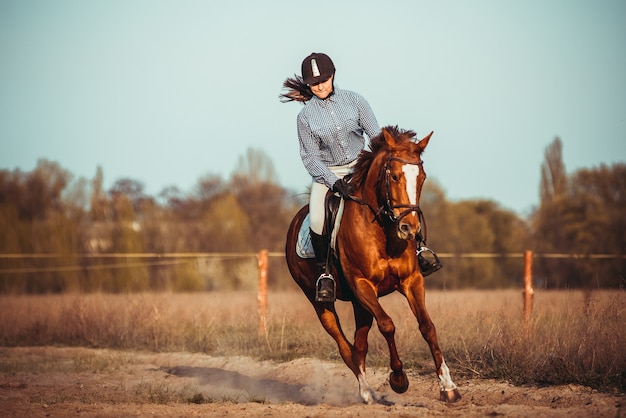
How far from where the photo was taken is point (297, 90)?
9.69 metres

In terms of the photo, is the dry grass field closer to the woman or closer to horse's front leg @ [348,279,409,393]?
horse's front leg @ [348,279,409,393]

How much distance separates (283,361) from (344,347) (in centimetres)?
309

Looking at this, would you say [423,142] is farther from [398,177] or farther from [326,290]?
[326,290]

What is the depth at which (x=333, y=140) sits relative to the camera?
888 cm

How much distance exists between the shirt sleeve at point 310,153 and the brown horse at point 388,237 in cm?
58

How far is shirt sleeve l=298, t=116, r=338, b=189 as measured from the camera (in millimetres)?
8789

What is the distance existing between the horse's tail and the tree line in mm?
15001

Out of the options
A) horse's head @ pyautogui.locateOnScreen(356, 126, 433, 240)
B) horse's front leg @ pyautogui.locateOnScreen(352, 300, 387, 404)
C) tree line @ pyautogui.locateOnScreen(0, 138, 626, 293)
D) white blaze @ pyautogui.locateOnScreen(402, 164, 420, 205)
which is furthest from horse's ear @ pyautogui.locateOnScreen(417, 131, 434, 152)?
tree line @ pyautogui.locateOnScreen(0, 138, 626, 293)

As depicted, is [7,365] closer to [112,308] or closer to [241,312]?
[112,308]

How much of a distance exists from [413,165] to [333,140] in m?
1.77

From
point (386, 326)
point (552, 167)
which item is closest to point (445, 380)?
point (386, 326)

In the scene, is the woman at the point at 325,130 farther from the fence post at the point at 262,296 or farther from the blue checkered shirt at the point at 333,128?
the fence post at the point at 262,296

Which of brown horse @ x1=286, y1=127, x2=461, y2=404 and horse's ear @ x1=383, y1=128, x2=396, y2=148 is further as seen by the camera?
horse's ear @ x1=383, y1=128, x2=396, y2=148

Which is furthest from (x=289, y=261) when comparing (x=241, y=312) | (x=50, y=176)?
(x=50, y=176)
